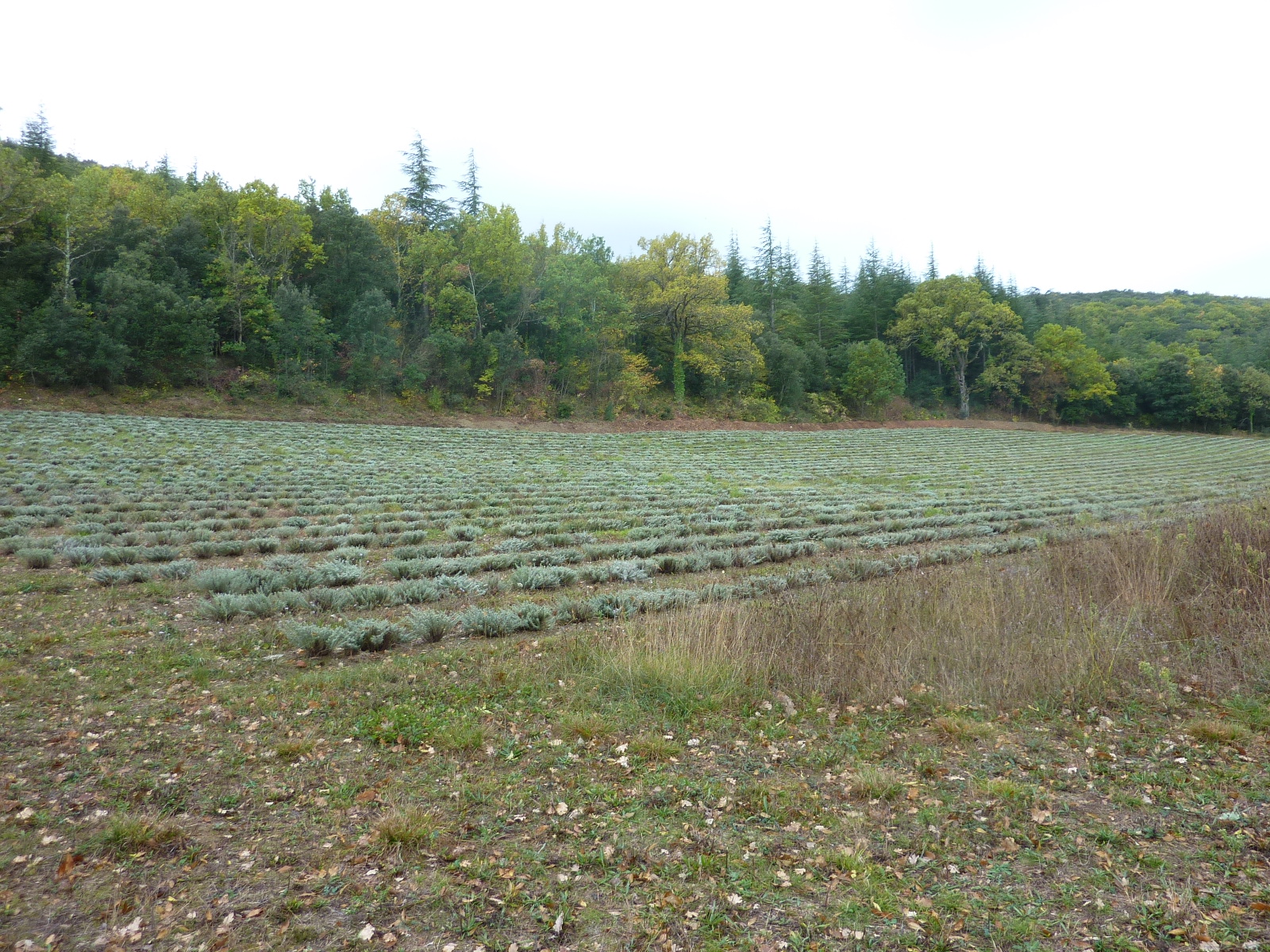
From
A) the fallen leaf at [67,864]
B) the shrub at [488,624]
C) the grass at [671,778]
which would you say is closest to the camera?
the grass at [671,778]

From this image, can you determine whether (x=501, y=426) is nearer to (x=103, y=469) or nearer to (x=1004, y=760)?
(x=103, y=469)

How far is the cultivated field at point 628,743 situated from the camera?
12.1 ft

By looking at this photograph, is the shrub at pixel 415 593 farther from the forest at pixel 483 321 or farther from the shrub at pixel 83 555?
the forest at pixel 483 321

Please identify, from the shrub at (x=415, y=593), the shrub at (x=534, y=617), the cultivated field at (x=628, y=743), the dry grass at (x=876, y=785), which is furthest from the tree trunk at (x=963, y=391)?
the dry grass at (x=876, y=785)

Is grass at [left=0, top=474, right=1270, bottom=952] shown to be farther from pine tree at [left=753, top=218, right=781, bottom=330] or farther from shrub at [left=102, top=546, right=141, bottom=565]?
pine tree at [left=753, top=218, right=781, bottom=330]

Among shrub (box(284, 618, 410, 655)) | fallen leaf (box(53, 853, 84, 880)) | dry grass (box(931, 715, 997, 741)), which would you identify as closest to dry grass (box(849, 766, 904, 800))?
dry grass (box(931, 715, 997, 741))

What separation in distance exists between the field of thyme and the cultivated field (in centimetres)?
14

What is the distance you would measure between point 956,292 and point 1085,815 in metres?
80.5

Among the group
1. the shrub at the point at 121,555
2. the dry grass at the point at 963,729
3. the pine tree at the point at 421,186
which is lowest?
the dry grass at the point at 963,729

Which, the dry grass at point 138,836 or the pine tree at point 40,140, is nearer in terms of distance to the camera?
the dry grass at point 138,836

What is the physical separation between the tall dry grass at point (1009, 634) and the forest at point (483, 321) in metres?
43.8

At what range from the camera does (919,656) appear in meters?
7.33

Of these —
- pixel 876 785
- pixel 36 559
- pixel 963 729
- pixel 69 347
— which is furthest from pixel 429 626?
pixel 69 347

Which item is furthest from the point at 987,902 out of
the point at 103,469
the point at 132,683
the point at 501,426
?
the point at 501,426
